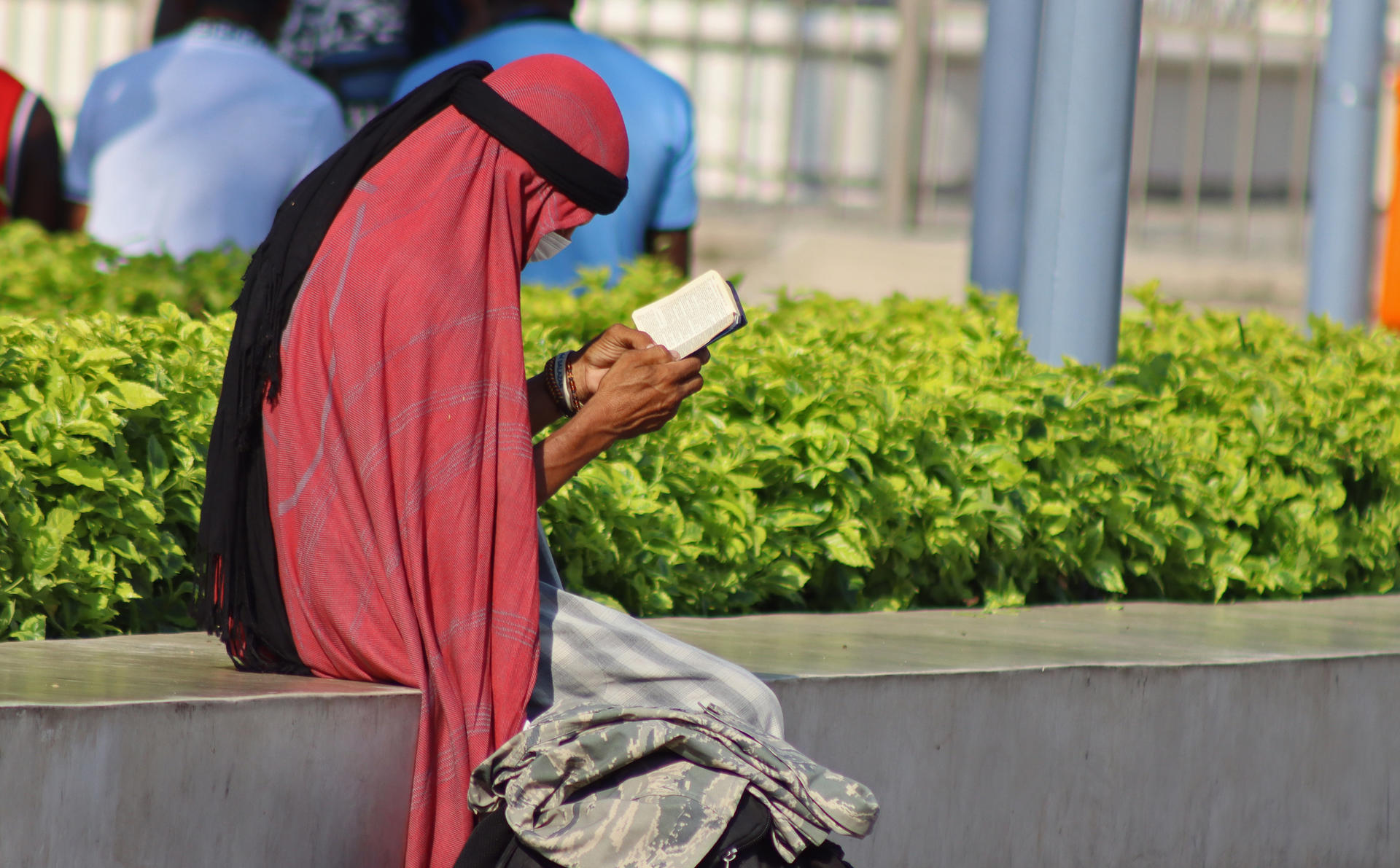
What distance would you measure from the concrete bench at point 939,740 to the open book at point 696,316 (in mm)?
655

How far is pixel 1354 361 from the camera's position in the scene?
590 centimetres

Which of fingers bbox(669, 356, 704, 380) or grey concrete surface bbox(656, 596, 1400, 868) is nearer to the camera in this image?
fingers bbox(669, 356, 704, 380)

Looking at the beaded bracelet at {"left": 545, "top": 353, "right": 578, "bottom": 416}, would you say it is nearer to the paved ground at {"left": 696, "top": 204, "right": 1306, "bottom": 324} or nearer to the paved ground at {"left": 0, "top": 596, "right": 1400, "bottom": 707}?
the paved ground at {"left": 0, "top": 596, "right": 1400, "bottom": 707}

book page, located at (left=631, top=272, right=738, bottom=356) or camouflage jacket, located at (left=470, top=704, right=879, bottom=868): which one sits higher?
book page, located at (left=631, top=272, right=738, bottom=356)

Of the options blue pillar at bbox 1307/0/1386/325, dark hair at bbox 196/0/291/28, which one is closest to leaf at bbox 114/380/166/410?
dark hair at bbox 196/0/291/28

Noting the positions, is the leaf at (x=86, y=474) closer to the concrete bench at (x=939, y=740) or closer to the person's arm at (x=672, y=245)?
the concrete bench at (x=939, y=740)

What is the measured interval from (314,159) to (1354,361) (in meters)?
3.18

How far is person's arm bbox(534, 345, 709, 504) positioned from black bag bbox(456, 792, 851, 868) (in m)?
0.53

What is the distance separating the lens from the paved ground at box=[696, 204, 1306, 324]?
35.3ft

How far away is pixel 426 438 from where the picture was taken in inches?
116

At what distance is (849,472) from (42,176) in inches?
131

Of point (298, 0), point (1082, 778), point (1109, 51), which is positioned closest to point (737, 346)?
point (1109, 51)

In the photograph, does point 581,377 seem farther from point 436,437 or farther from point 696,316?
point 436,437

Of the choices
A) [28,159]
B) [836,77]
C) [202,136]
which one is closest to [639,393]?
[202,136]
